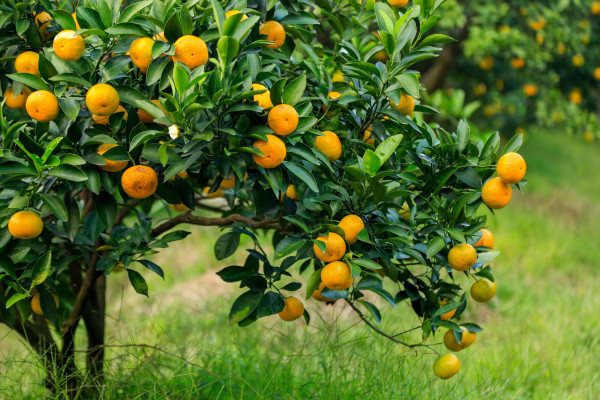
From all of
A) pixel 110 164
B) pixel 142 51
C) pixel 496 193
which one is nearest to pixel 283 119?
pixel 142 51

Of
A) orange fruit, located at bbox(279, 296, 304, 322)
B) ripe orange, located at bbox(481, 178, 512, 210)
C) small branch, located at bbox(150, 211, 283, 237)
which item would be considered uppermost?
ripe orange, located at bbox(481, 178, 512, 210)

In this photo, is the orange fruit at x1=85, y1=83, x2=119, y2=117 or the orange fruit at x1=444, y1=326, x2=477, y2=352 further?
the orange fruit at x1=444, y1=326, x2=477, y2=352

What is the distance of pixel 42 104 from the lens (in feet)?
4.75

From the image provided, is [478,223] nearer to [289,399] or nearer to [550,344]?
[289,399]

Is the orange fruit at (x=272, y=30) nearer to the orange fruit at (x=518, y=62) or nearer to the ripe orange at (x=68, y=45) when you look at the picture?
the ripe orange at (x=68, y=45)

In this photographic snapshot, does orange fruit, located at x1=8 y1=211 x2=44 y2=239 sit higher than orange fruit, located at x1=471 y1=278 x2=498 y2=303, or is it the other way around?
orange fruit, located at x1=8 y1=211 x2=44 y2=239

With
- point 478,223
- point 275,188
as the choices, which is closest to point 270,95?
point 275,188

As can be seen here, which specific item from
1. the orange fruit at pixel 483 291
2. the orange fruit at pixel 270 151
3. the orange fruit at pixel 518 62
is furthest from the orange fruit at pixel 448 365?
the orange fruit at pixel 518 62

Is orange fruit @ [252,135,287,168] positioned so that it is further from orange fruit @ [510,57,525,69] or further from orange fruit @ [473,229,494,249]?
orange fruit @ [510,57,525,69]

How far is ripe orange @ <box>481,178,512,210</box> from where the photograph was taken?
4.97ft

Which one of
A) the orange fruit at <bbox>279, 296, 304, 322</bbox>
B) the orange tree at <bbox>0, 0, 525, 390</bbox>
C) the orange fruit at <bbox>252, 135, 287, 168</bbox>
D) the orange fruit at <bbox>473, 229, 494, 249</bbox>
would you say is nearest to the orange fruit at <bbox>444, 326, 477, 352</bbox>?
the orange tree at <bbox>0, 0, 525, 390</bbox>

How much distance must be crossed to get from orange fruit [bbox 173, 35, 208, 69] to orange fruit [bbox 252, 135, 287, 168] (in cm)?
22

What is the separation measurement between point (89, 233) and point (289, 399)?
862 millimetres

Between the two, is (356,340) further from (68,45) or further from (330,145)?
(68,45)
